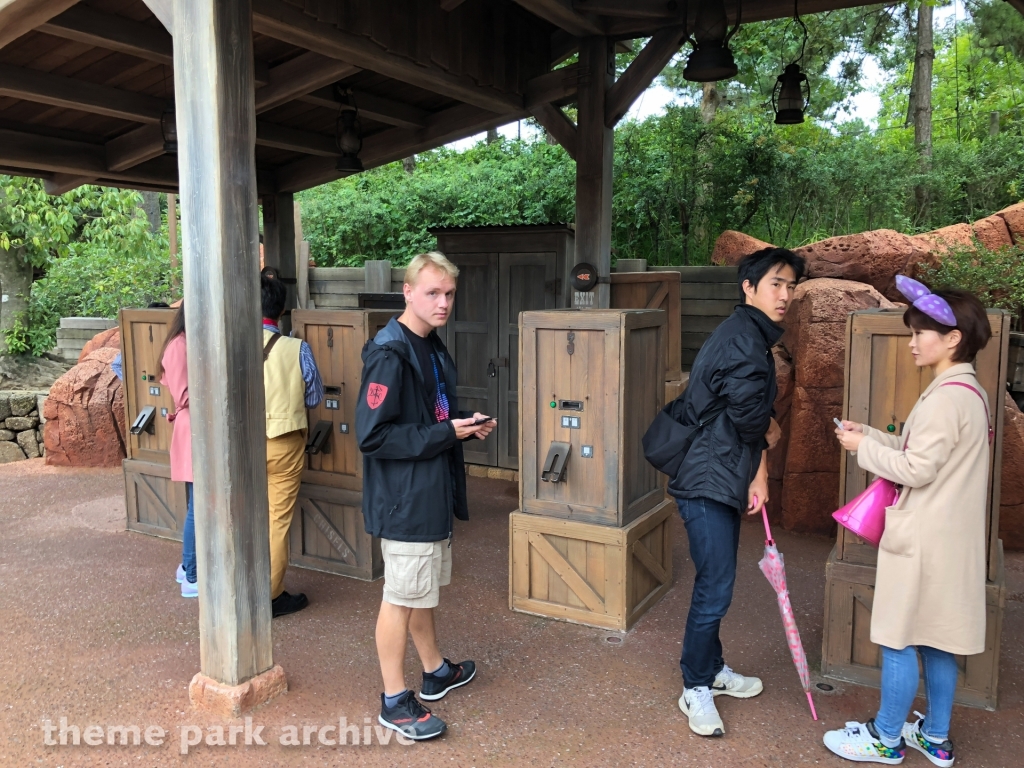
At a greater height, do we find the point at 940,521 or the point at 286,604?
the point at 940,521

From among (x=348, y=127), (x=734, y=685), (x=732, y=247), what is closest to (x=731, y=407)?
(x=734, y=685)

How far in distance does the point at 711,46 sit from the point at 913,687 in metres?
3.66

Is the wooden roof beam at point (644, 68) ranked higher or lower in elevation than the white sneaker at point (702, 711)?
higher

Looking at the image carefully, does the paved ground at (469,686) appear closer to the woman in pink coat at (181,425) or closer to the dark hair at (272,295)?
the woman in pink coat at (181,425)

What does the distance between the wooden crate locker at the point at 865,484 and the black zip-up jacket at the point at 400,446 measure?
1860mm

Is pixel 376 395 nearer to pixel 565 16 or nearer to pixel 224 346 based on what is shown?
pixel 224 346

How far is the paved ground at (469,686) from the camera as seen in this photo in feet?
10.2

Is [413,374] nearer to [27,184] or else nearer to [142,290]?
[27,184]

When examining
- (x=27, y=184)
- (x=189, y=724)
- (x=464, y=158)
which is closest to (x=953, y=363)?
(x=189, y=724)

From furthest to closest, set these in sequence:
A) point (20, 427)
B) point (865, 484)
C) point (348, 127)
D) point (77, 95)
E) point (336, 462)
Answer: point (20, 427) < point (348, 127) < point (77, 95) < point (336, 462) < point (865, 484)

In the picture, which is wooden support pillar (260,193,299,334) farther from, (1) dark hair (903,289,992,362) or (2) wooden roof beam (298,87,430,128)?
(1) dark hair (903,289,992,362)

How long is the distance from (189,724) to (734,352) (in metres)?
2.70

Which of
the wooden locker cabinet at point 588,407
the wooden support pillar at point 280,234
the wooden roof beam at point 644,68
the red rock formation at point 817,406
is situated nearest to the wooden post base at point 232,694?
the wooden locker cabinet at point 588,407

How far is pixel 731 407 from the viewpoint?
10.0 feet
